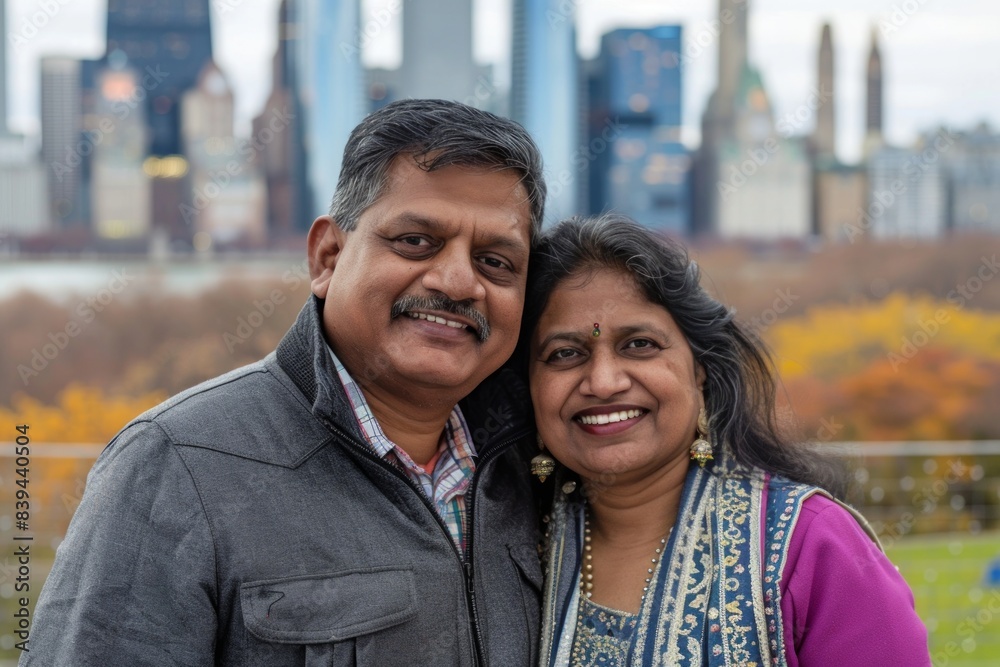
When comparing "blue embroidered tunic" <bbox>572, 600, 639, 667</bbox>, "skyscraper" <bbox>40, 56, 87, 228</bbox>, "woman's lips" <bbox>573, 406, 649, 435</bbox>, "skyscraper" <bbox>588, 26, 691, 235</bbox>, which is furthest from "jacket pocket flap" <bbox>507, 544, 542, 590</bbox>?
"skyscraper" <bbox>588, 26, 691, 235</bbox>

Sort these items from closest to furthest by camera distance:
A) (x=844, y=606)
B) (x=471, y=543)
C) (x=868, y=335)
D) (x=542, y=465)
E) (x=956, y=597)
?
(x=844, y=606)
(x=471, y=543)
(x=542, y=465)
(x=956, y=597)
(x=868, y=335)

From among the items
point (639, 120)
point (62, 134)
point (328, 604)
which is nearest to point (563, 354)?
point (328, 604)

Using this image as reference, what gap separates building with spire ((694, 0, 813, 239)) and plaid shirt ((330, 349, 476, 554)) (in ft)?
96.2

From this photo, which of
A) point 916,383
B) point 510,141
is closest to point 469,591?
point 510,141

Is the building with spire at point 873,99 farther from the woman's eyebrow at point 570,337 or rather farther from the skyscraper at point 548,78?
the woman's eyebrow at point 570,337

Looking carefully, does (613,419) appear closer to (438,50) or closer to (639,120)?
(438,50)

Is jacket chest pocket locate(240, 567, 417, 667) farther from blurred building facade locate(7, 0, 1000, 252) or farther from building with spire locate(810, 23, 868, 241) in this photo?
building with spire locate(810, 23, 868, 241)

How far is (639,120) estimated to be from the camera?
111 ft

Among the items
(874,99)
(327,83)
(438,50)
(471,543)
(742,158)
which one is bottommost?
(471,543)

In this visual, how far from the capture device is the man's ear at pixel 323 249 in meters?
1.88

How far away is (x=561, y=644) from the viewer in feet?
6.26

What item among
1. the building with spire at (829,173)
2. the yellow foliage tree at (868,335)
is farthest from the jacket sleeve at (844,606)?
the building with spire at (829,173)

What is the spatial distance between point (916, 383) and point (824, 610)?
1559 cm

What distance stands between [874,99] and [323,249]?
108 ft
